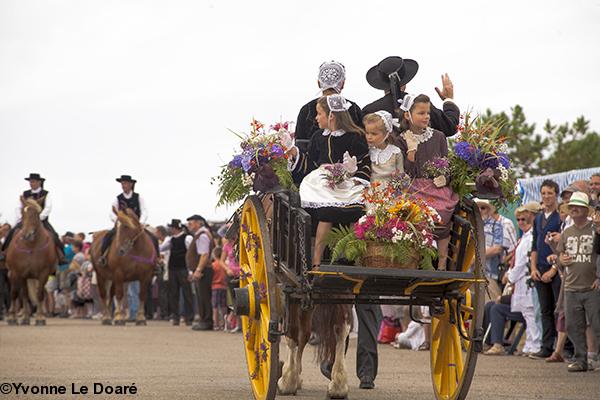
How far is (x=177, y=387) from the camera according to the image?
10.8 m

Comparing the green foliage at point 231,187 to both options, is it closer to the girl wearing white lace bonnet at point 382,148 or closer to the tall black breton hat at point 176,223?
the girl wearing white lace bonnet at point 382,148

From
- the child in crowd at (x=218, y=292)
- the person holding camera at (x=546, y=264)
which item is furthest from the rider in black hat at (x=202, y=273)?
the person holding camera at (x=546, y=264)

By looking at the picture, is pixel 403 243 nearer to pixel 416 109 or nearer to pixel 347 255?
pixel 347 255

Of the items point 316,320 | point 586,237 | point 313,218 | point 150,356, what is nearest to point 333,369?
point 316,320

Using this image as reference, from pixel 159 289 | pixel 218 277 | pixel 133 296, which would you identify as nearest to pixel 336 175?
pixel 218 277

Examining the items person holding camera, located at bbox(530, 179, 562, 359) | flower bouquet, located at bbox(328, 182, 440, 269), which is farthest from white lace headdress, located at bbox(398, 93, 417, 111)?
person holding camera, located at bbox(530, 179, 562, 359)

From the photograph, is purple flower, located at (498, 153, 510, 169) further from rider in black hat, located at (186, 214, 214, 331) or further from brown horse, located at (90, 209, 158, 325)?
brown horse, located at (90, 209, 158, 325)

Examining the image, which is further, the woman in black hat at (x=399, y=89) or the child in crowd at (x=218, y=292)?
the child in crowd at (x=218, y=292)

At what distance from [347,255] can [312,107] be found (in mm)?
2290

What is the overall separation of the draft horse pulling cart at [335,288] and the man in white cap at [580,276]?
433 cm

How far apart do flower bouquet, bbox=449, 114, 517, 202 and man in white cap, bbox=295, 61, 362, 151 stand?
4.53ft

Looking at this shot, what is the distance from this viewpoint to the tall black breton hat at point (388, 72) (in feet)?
33.5

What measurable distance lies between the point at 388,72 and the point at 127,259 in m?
17.7

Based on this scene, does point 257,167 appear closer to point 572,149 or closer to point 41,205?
point 41,205
